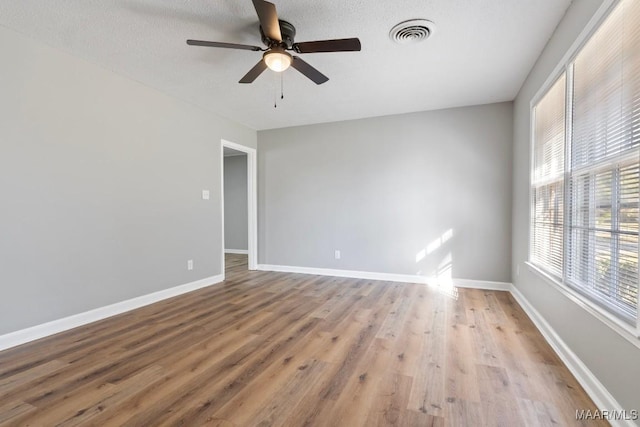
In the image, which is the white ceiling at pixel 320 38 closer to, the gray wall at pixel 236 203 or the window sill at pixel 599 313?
the window sill at pixel 599 313

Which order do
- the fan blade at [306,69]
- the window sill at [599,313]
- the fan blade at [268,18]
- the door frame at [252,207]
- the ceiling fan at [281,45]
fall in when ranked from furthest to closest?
the door frame at [252,207] < the fan blade at [306,69] < the ceiling fan at [281,45] < the fan blade at [268,18] < the window sill at [599,313]

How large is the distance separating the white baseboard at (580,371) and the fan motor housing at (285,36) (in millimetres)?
2957

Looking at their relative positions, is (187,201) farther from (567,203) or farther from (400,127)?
(567,203)

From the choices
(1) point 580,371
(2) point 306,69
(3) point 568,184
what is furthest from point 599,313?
(2) point 306,69

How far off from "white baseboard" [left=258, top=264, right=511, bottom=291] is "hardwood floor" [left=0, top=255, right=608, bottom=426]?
76 centimetres

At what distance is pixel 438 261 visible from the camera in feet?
14.0

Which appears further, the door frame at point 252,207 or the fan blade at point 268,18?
the door frame at point 252,207

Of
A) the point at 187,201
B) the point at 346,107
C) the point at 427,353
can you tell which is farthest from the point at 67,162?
the point at 427,353

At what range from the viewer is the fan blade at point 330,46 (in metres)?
2.02

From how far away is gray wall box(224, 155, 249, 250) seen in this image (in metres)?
7.35

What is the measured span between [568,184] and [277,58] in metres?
2.37

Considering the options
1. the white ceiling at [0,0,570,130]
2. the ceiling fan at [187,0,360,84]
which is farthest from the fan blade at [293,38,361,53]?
the white ceiling at [0,0,570,130]

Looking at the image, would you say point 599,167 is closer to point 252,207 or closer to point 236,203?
point 252,207

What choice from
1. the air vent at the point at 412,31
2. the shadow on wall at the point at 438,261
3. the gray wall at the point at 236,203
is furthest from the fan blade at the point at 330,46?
the gray wall at the point at 236,203
